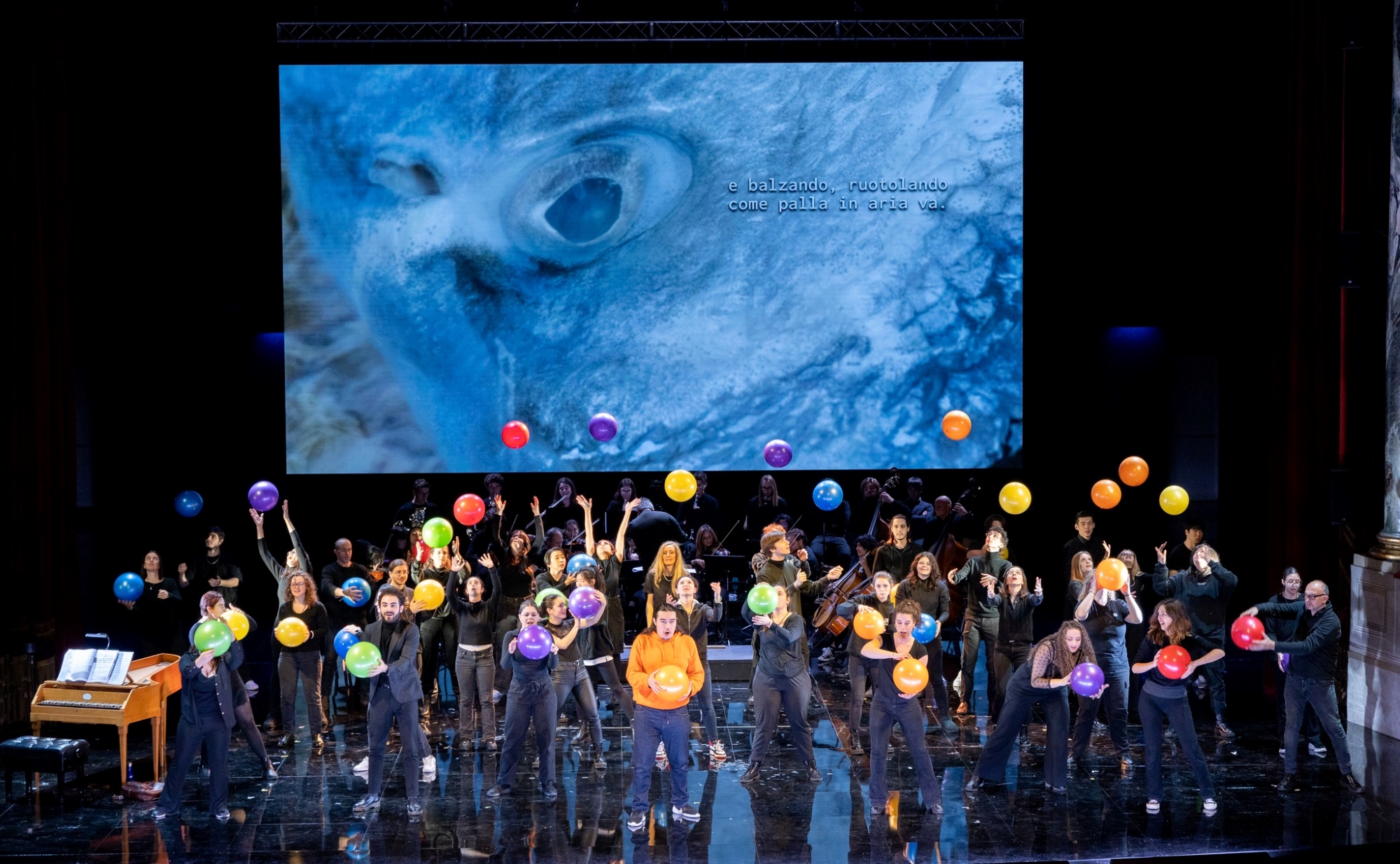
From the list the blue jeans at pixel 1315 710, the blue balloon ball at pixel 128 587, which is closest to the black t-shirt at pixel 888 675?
the blue jeans at pixel 1315 710

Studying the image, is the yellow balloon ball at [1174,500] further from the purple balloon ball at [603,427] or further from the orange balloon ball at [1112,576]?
the purple balloon ball at [603,427]

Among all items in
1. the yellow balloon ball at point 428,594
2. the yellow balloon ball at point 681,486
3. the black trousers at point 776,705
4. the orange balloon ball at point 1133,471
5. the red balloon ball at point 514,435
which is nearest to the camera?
the black trousers at point 776,705

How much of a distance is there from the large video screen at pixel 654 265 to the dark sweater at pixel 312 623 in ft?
13.4

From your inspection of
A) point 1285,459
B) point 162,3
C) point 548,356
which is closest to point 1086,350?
point 1285,459

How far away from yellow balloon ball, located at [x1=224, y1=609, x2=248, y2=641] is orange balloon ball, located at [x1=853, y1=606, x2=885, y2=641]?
388 centimetres

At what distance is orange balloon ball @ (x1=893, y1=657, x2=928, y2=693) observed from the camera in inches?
306

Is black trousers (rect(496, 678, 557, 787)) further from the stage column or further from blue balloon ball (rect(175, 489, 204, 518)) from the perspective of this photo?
the stage column

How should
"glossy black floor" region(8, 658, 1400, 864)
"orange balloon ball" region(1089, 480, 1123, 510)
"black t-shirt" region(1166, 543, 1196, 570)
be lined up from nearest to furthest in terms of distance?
"glossy black floor" region(8, 658, 1400, 864)
"orange balloon ball" region(1089, 480, 1123, 510)
"black t-shirt" region(1166, 543, 1196, 570)

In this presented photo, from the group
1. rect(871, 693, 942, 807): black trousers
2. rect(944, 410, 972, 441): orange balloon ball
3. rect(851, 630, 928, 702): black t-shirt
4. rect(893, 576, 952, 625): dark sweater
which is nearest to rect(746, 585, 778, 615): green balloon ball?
rect(851, 630, 928, 702): black t-shirt

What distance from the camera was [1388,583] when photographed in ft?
31.4

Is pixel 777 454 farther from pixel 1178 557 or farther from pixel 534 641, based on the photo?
pixel 1178 557

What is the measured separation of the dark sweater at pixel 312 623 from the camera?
9.20 metres

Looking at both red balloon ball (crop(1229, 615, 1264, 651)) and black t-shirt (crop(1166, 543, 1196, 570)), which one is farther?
black t-shirt (crop(1166, 543, 1196, 570))

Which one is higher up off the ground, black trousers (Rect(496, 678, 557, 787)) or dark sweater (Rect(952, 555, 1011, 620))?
dark sweater (Rect(952, 555, 1011, 620))
